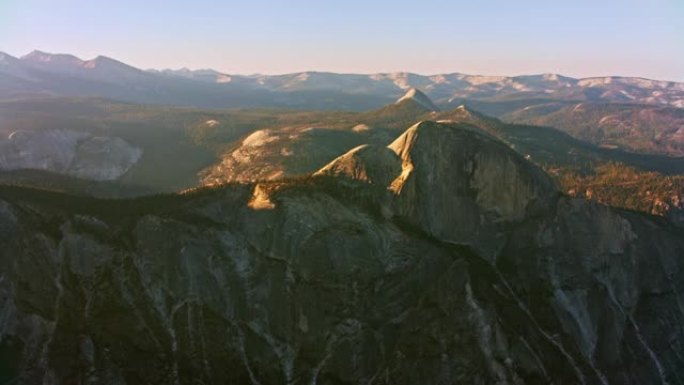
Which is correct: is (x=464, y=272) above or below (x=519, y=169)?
below

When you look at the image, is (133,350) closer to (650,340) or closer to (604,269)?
(604,269)

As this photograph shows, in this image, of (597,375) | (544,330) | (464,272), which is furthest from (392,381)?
(597,375)

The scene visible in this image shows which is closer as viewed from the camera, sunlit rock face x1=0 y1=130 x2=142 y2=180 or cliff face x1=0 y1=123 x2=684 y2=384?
cliff face x1=0 y1=123 x2=684 y2=384

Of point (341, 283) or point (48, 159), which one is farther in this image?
point (48, 159)

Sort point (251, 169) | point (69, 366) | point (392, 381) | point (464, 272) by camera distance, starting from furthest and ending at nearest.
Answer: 1. point (251, 169)
2. point (464, 272)
3. point (392, 381)
4. point (69, 366)

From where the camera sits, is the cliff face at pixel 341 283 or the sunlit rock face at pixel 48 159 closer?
the cliff face at pixel 341 283

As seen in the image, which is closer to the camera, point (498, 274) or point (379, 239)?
point (379, 239)

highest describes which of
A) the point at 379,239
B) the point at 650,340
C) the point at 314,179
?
the point at 314,179

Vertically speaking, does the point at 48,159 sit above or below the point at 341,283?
below
